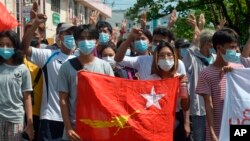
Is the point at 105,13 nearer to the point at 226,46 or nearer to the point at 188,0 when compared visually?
the point at 188,0

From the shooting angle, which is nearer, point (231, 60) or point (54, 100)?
point (231, 60)

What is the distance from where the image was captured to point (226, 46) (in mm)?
4672

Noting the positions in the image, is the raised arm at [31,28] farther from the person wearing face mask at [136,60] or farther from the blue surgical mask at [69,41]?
the person wearing face mask at [136,60]

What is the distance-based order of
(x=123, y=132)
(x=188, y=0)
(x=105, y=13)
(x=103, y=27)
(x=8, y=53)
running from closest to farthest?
(x=123, y=132)
(x=8, y=53)
(x=103, y=27)
(x=188, y=0)
(x=105, y=13)

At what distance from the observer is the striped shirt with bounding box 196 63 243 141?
4641mm

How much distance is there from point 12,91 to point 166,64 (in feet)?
4.86

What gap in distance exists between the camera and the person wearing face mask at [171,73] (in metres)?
4.98

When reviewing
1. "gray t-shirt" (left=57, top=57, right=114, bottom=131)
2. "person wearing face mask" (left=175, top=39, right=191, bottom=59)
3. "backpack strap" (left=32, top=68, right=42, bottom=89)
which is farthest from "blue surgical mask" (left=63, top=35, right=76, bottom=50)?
"person wearing face mask" (left=175, top=39, right=191, bottom=59)

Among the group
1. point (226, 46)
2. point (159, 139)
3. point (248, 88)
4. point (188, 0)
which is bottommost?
point (159, 139)

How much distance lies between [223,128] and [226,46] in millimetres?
735

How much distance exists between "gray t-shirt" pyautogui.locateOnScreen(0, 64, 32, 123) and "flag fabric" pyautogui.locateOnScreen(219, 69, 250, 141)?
188 cm

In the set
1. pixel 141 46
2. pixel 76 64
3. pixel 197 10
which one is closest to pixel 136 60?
pixel 141 46

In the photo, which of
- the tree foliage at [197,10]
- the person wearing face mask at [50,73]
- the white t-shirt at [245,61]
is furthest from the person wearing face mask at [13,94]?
the tree foliage at [197,10]

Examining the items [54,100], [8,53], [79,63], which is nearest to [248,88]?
[79,63]
